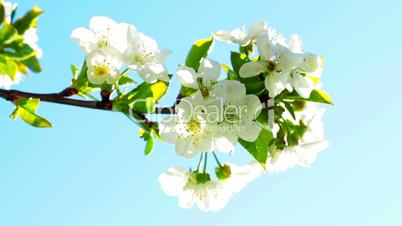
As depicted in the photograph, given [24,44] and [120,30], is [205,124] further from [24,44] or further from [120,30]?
[24,44]

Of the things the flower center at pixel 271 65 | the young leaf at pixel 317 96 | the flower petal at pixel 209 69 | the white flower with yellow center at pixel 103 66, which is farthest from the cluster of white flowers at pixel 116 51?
the young leaf at pixel 317 96

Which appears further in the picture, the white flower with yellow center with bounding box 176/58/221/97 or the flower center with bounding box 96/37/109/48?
the flower center with bounding box 96/37/109/48

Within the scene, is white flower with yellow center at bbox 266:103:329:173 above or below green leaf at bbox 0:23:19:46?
below

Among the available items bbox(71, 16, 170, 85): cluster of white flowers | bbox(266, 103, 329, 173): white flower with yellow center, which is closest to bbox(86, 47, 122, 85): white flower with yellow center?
bbox(71, 16, 170, 85): cluster of white flowers

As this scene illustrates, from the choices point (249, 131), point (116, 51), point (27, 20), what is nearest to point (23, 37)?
point (27, 20)

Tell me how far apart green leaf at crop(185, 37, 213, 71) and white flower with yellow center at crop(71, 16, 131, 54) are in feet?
0.78

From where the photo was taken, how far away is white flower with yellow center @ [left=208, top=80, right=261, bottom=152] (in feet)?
6.40

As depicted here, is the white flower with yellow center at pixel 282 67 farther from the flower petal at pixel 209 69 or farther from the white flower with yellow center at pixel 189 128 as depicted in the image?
the white flower with yellow center at pixel 189 128

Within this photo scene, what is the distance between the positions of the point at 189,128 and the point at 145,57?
0.31 metres

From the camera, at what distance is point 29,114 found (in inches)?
74.6

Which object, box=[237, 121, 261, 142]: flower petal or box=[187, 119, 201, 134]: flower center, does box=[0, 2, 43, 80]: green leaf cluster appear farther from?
box=[237, 121, 261, 142]: flower petal

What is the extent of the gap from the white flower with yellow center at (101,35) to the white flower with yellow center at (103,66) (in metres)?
0.05

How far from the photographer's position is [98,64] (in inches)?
78.4

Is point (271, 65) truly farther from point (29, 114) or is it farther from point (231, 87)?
point (29, 114)
